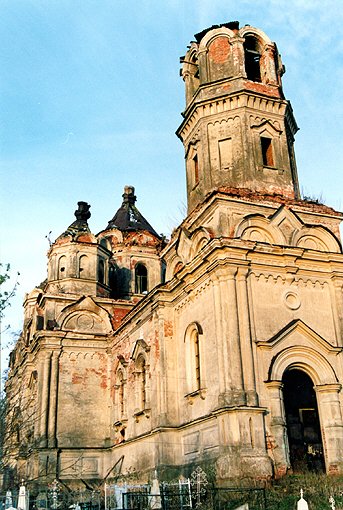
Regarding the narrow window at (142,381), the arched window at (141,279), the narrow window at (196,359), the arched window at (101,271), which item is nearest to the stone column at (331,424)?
the narrow window at (196,359)

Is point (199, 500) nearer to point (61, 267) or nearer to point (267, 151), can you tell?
point (267, 151)

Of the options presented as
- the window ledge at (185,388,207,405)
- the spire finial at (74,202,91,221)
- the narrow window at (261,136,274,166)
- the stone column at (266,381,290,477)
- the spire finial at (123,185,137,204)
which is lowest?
the stone column at (266,381,290,477)

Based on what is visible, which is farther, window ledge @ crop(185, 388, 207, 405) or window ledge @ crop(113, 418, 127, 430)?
window ledge @ crop(113, 418, 127, 430)

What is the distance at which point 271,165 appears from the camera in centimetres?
2017

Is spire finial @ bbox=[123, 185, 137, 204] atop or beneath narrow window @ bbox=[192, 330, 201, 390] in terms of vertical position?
atop

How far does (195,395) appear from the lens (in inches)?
683

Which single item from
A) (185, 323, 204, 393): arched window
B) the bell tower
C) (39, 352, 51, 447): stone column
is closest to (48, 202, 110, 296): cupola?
(39, 352, 51, 447): stone column

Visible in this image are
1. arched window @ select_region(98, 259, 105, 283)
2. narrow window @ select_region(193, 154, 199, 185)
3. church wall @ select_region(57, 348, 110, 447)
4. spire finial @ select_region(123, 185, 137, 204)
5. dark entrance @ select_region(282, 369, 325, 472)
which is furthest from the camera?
spire finial @ select_region(123, 185, 137, 204)

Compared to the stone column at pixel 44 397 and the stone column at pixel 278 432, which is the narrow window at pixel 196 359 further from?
the stone column at pixel 44 397

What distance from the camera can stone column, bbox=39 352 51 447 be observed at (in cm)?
2292

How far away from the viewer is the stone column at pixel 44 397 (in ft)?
75.2

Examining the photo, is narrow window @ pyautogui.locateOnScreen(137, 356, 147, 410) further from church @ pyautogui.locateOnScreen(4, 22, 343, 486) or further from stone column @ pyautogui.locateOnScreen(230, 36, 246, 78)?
stone column @ pyautogui.locateOnScreen(230, 36, 246, 78)

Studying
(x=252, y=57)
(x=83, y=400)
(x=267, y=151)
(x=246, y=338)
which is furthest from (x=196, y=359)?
(x=252, y=57)

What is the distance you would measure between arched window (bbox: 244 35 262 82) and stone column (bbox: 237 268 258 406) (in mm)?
8719
